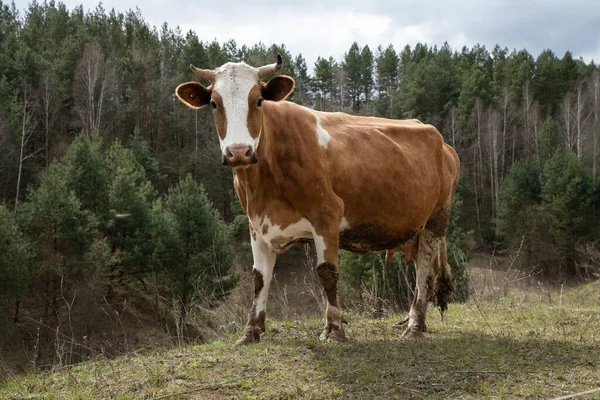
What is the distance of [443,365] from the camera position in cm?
490

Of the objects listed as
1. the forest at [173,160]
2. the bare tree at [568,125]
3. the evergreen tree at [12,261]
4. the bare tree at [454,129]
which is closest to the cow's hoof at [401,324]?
the forest at [173,160]

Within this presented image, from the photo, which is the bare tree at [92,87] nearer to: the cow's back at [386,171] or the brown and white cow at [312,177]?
the cow's back at [386,171]

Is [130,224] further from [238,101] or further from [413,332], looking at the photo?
[238,101]

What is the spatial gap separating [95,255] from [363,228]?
22930 millimetres

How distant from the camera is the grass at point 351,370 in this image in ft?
13.6

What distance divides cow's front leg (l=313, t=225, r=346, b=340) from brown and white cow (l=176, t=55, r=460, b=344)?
0.03ft

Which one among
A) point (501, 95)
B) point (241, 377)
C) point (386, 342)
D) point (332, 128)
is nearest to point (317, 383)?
point (241, 377)

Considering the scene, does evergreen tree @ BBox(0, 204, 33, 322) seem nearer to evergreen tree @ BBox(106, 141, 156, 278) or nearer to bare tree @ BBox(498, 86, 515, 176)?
evergreen tree @ BBox(106, 141, 156, 278)

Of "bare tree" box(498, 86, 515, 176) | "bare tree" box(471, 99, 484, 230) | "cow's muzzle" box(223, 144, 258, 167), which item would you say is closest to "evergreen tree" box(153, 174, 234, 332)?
"cow's muzzle" box(223, 144, 258, 167)

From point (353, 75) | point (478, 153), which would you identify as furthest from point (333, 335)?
point (353, 75)

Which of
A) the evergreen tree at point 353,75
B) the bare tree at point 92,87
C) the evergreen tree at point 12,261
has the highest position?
the evergreen tree at point 353,75

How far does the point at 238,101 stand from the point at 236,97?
5cm

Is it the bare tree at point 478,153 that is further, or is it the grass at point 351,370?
the bare tree at point 478,153

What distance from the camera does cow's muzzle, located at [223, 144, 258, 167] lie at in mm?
4801
